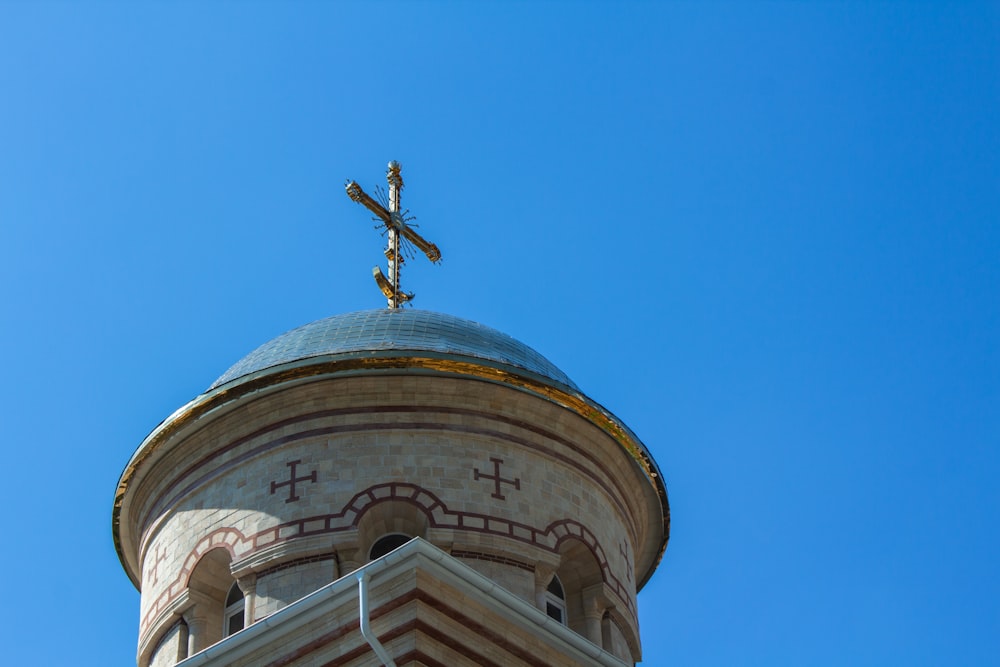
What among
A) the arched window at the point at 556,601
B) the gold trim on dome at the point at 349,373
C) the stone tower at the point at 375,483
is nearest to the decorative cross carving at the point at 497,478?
the stone tower at the point at 375,483

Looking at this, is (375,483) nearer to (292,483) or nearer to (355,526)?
(355,526)

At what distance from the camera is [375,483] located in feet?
51.6

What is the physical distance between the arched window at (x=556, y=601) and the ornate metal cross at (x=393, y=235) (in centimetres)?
463

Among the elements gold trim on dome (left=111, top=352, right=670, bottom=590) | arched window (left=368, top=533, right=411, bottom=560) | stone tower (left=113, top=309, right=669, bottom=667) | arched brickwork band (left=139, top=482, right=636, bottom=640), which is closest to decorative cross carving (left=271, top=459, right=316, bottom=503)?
stone tower (left=113, top=309, right=669, bottom=667)

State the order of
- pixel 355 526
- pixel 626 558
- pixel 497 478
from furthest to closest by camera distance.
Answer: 1. pixel 626 558
2. pixel 497 478
3. pixel 355 526

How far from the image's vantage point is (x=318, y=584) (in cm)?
1500

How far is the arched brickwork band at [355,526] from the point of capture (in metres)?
15.4

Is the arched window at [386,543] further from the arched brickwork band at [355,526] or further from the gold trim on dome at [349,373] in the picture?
the gold trim on dome at [349,373]

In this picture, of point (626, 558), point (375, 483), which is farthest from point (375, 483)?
point (626, 558)

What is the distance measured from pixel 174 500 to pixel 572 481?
3.93 meters

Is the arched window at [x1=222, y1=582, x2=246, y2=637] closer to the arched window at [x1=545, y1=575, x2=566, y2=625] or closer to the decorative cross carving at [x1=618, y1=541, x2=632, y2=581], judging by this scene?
the arched window at [x1=545, y1=575, x2=566, y2=625]

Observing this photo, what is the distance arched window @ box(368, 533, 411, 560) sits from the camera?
1545cm

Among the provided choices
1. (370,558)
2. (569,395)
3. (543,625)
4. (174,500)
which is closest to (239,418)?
(174,500)

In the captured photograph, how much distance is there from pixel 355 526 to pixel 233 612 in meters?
1.42
